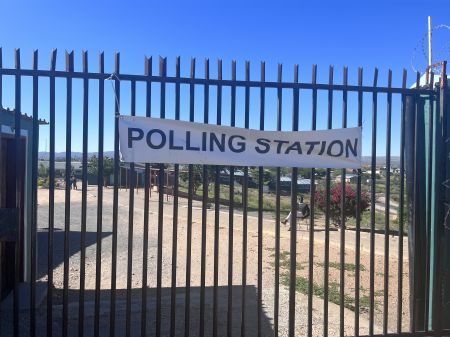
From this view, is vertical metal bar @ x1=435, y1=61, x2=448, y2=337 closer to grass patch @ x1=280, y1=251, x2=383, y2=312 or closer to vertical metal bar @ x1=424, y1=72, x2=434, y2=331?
vertical metal bar @ x1=424, y1=72, x2=434, y2=331

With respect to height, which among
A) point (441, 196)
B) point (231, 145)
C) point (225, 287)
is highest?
point (231, 145)

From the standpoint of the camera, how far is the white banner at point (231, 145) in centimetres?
386

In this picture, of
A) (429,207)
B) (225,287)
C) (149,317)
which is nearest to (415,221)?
(429,207)

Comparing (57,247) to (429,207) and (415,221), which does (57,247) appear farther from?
(429,207)

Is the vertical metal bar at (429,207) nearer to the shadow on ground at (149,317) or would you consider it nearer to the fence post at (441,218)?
the fence post at (441,218)

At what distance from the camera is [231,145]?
4059 mm

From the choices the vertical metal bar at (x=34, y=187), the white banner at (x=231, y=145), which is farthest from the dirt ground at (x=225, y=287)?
the vertical metal bar at (x=34, y=187)

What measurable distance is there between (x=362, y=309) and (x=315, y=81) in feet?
12.0

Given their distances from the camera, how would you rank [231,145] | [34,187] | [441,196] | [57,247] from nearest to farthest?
[34,187] → [231,145] → [441,196] → [57,247]

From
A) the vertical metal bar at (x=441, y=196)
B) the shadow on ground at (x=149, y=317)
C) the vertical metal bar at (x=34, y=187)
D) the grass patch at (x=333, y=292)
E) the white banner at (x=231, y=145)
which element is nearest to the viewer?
the vertical metal bar at (x=34, y=187)

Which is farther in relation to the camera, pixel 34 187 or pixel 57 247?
pixel 57 247

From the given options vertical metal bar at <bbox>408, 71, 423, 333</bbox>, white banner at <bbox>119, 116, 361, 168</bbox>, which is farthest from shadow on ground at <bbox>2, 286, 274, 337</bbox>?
white banner at <bbox>119, 116, 361, 168</bbox>

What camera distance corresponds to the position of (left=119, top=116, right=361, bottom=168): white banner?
3.86 m

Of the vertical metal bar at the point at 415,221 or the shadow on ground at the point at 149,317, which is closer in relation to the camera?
the vertical metal bar at the point at 415,221
